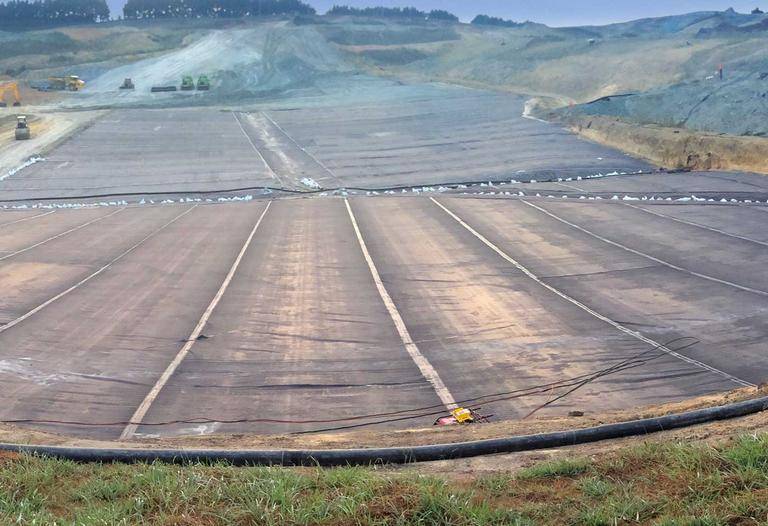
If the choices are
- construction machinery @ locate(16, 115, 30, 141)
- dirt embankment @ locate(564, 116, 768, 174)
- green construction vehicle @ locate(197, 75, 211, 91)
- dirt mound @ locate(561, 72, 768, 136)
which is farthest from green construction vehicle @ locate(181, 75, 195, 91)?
dirt embankment @ locate(564, 116, 768, 174)

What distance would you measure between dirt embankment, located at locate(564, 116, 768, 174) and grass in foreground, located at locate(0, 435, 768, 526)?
1187 inches

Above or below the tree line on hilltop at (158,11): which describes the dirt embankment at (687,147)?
below

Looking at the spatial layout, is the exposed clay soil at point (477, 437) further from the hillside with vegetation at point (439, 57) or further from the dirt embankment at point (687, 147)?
the hillside with vegetation at point (439, 57)

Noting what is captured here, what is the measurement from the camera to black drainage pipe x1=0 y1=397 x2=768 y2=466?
24.7 feet

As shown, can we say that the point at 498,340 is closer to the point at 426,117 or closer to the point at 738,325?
the point at 738,325

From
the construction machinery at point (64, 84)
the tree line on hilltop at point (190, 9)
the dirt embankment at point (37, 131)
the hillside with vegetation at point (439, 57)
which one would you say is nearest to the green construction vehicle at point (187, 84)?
the hillside with vegetation at point (439, 57)

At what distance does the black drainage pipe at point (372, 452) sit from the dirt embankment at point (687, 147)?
28.6 m

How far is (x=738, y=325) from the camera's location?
14836 mm

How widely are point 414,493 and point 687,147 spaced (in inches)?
1348

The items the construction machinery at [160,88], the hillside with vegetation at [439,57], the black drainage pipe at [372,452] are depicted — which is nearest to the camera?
the black drainage pipe at [372,452]

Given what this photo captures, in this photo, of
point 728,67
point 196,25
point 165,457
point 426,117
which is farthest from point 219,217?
point 196,25

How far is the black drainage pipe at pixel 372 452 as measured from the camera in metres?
7.54

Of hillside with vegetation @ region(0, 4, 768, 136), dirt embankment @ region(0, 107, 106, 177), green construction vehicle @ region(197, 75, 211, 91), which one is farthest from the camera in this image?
green construction vehicle @ region(197, 75, 211, 91)

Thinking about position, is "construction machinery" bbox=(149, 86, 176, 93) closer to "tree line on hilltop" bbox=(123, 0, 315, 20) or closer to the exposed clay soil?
the exposed clay soil
